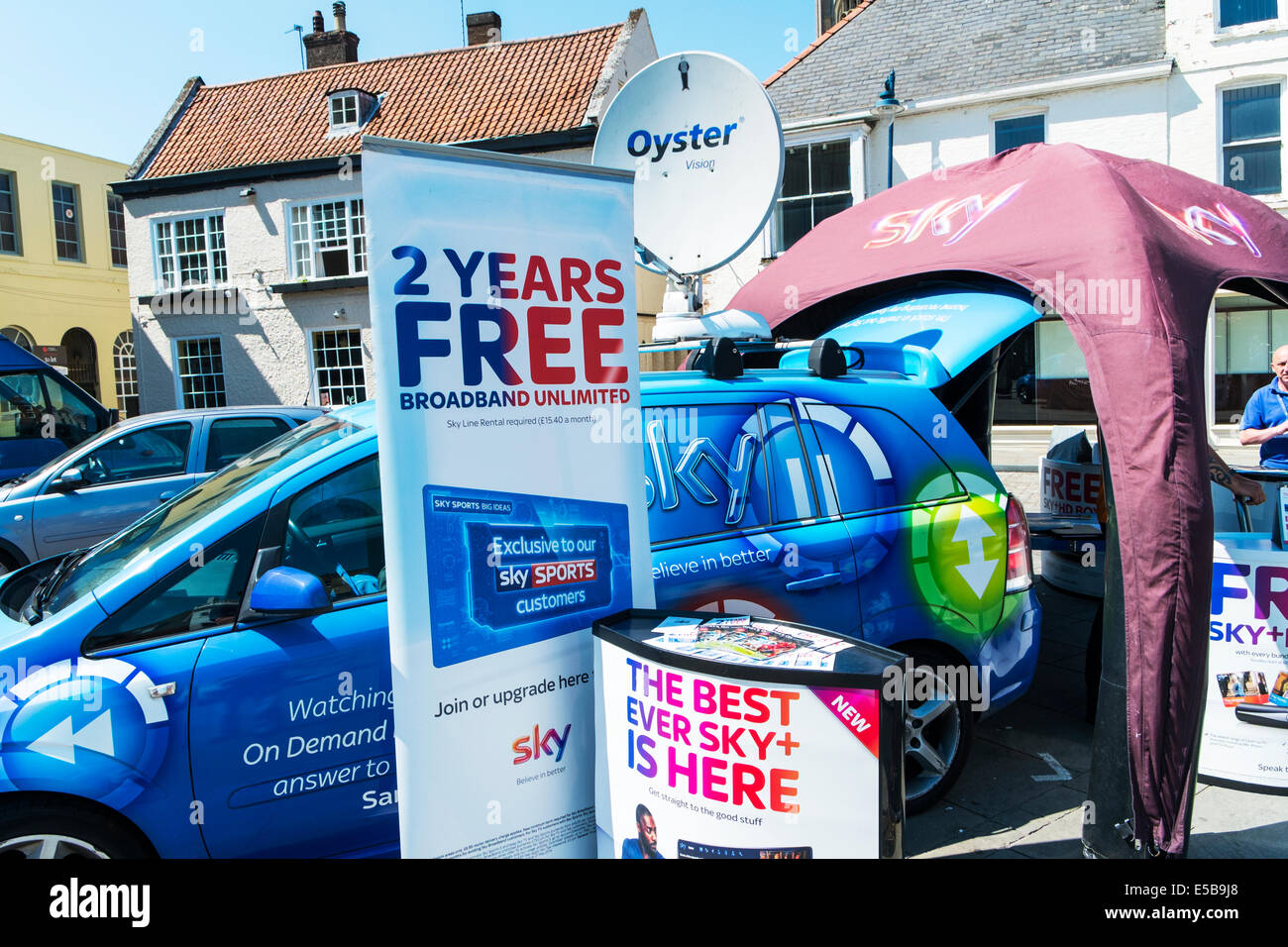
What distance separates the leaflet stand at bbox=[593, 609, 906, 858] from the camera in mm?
2260

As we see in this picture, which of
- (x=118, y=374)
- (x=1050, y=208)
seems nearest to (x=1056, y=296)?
(x=1050, y=208)

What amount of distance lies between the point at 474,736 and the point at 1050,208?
2.99 metres

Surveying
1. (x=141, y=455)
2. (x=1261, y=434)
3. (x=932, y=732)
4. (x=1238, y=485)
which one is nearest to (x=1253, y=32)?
(x=1261, y=434)

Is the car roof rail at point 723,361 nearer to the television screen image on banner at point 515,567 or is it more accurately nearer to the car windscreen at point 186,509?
the television screen image on banner at point 515,567

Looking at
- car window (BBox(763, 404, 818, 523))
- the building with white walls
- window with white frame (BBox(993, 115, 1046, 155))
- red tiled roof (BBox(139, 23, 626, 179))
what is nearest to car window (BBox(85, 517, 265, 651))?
car window (BBox(763, 404, 818, 523))

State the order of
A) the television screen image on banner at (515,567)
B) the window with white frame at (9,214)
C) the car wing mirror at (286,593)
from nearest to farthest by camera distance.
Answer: the television screen image on banner at (515,567)
the car wing mirror at (286,593)
the window with white frame at (9,214)

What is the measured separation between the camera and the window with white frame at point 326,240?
1964 cm

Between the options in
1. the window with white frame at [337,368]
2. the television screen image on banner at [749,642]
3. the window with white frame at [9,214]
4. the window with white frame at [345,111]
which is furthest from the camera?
the window with white frame at [9,214]

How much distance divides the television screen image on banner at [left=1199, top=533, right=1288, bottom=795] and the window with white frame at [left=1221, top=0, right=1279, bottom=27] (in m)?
14.4

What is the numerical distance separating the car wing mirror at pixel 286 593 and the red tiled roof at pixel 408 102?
1656cm

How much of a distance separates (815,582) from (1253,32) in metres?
15.6

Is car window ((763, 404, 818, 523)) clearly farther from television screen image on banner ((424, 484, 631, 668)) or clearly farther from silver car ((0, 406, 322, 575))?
silver car ((0, 406, 322, 575))

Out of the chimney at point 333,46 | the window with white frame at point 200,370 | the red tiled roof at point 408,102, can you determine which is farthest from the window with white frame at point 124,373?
the chimney at point 333,46
